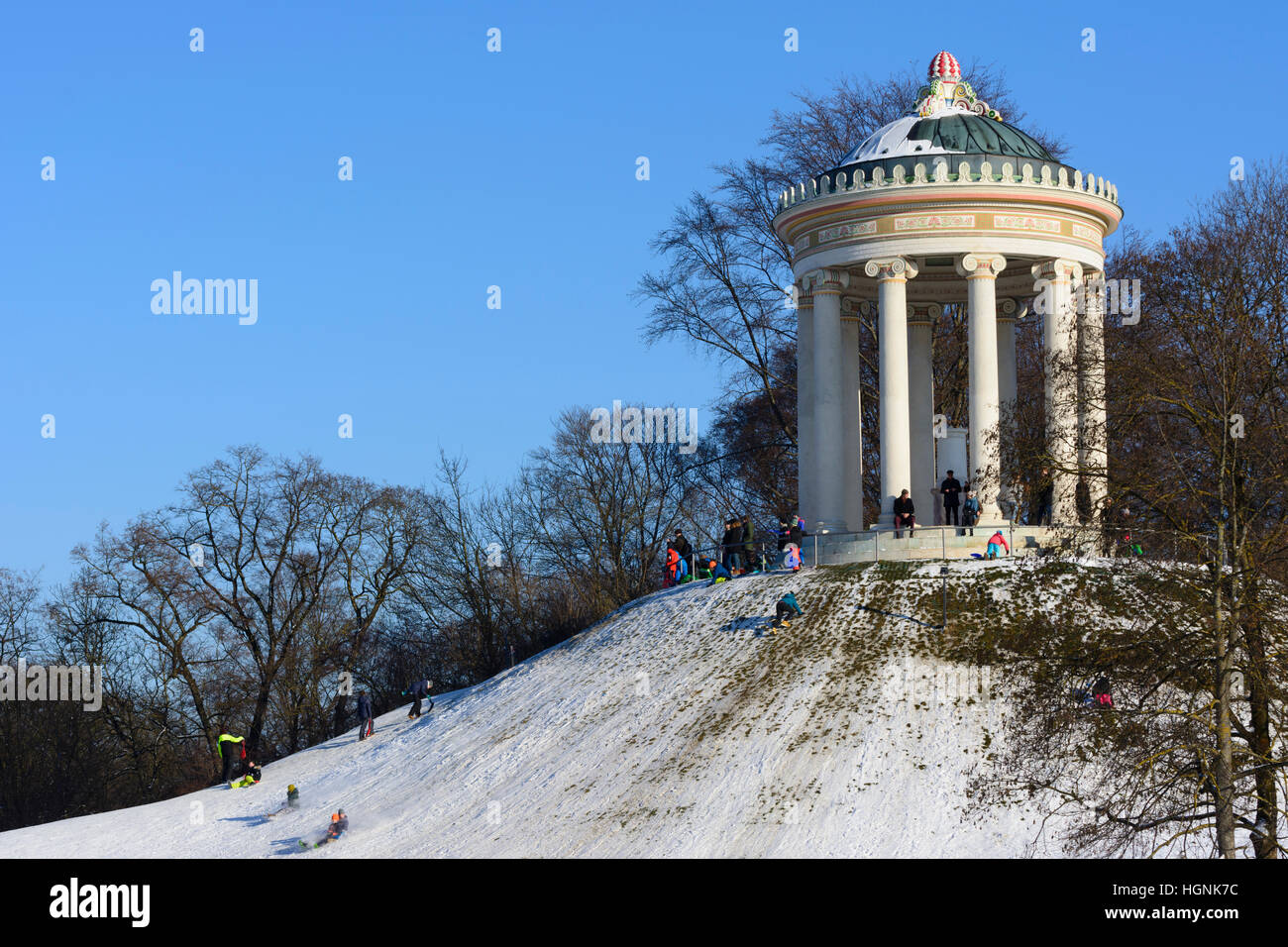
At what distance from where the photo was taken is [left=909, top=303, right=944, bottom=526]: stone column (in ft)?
139

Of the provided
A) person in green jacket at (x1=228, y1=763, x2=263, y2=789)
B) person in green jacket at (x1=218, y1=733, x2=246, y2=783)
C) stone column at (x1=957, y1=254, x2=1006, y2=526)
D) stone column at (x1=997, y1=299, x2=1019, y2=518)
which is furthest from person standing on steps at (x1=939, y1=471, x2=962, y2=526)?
person in green jacket at (x1=218, y1=733, x2=246, y2=783)

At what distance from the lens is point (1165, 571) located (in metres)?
20.8

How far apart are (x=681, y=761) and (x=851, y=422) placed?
37.8 feet

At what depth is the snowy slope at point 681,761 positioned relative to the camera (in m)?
28.5

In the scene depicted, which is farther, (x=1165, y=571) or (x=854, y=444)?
(x=854, y=444)

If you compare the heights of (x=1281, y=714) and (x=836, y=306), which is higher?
(x=836, y=306)

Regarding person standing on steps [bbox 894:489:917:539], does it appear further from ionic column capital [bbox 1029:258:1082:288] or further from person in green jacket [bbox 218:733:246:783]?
person in green jacket [bbox 218:733:246:783]

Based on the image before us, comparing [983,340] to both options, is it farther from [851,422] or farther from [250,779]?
[250,779]

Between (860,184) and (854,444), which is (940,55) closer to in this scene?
(860,184)

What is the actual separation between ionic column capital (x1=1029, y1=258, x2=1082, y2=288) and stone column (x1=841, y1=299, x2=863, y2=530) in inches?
177

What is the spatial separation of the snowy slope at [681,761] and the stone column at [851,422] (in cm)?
312

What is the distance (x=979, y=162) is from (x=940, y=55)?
582cm
